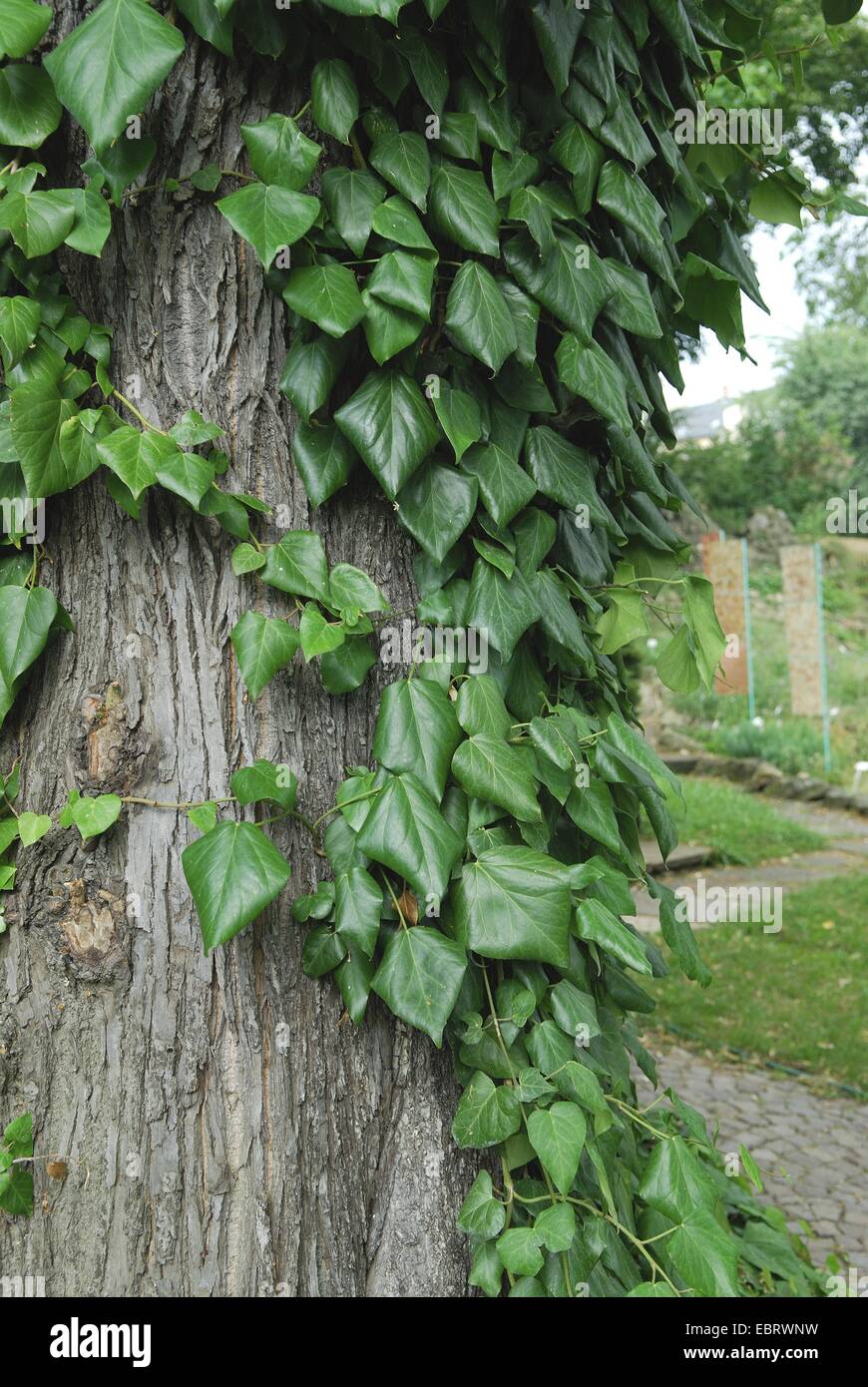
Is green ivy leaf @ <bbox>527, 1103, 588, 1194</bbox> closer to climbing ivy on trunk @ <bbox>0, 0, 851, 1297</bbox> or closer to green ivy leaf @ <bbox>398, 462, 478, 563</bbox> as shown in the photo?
climbing ivy on trunk @ <bbox>0, 0, 851, 1297</bbox>

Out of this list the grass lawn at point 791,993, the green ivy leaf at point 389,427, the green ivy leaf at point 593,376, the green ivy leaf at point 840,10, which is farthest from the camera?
the grass lawn at point 791,993

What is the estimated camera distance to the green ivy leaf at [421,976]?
Result: 1.48m

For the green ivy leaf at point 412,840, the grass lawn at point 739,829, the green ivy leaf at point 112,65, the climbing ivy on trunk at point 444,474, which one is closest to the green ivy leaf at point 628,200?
the climbing ivy on trunk at point 444,474

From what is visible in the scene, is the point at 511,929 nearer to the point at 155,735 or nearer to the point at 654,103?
the point at 155,735

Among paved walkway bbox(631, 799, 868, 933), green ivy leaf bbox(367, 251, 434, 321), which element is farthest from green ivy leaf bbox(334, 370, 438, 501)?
paved walkway bbox(631, 799, 868, 933)

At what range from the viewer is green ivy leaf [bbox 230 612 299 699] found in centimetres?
149

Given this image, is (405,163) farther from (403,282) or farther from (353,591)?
(353,591)

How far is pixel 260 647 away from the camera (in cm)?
150

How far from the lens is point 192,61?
1.50 m

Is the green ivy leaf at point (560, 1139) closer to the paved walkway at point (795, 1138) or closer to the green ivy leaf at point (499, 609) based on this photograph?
the green ivy leaf at point (499, 609)

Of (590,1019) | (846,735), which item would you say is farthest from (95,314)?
(846,735)

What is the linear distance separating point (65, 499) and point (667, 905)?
4.05 feet

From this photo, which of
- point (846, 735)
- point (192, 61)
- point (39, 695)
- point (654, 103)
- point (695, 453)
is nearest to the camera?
point (192, 61)

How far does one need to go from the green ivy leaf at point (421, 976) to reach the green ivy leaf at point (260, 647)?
421 millimetres
